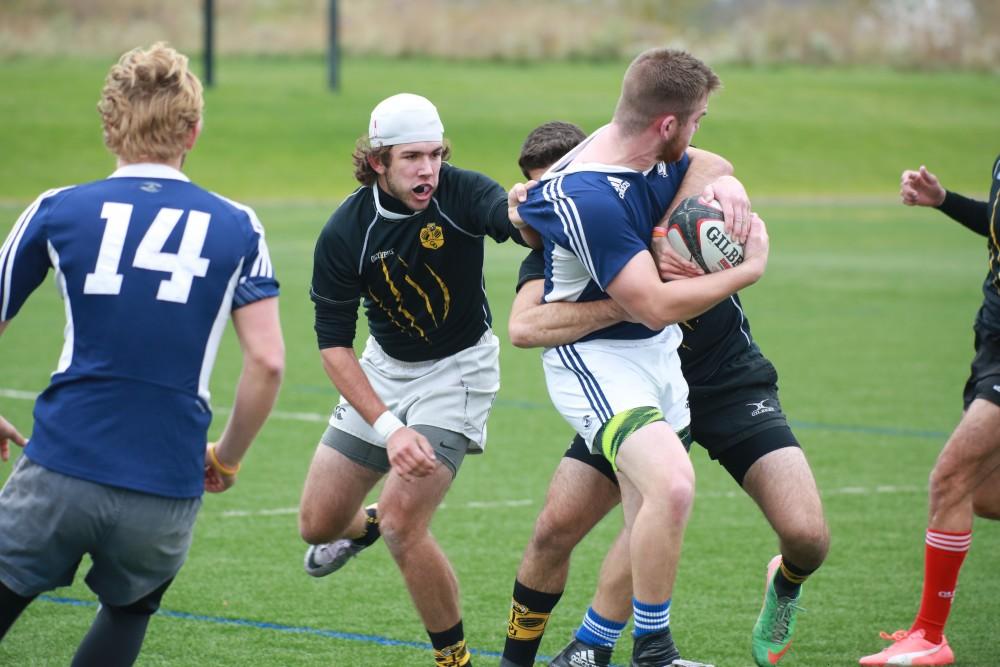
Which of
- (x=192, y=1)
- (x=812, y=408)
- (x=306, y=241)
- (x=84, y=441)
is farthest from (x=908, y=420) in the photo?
(x=192, y=1)

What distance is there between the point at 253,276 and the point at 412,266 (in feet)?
5.85

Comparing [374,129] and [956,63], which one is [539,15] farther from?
[374,129]

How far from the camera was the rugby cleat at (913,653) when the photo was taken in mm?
5434

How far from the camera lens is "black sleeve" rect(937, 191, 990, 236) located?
5988mm

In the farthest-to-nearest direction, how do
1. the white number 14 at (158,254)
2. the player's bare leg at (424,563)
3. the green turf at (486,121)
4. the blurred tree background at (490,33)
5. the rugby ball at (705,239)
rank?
the blurred tree background at (490,33) < the green turf at (486,121) < the player's bare leg at (424,563) < the rugby ball at (705,239) < the white number 14 at (158,254)

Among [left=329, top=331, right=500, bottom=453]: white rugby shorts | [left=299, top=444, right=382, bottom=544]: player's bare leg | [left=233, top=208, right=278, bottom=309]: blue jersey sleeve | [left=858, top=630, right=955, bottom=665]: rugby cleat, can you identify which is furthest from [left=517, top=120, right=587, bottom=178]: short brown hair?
[left=858, top=630, right=955, bottom=665]: rugby cleat

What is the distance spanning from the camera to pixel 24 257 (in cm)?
358

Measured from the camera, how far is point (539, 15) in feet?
166

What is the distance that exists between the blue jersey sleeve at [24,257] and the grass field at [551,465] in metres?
2.14

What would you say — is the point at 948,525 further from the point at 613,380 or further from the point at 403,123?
the point at 403,123

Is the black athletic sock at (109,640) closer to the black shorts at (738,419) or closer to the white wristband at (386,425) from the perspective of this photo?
the white wristband at (386,425)

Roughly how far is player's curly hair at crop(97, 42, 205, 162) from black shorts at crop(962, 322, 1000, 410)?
11.4ft

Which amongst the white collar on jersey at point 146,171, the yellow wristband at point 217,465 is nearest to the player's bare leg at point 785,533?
the yellow wristband at point 217,465

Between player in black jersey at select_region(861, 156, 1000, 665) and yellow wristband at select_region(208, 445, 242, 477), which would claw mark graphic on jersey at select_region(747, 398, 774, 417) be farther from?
yellow wristband at select_region(208, 445, 242, 477)
